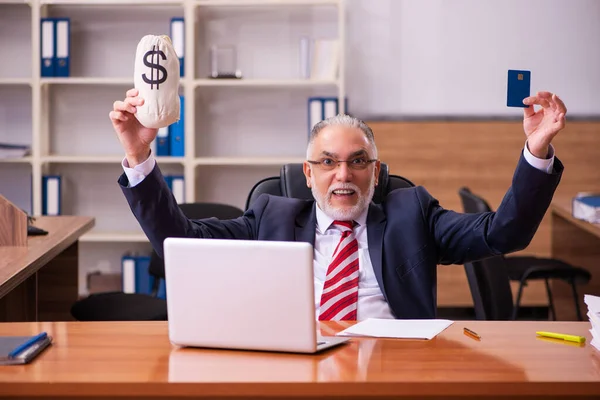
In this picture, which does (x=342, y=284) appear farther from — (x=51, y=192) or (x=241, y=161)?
(x=51, y=192)

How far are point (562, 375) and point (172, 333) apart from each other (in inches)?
28.9

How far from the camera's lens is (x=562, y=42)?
5.19 metres

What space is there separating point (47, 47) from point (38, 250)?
7.70 ft

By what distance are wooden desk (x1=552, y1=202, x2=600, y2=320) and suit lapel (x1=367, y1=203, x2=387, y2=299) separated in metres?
2.17

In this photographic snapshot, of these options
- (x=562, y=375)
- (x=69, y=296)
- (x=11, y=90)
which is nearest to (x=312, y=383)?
(x=562, y=375)

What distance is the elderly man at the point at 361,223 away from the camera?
2141 mm


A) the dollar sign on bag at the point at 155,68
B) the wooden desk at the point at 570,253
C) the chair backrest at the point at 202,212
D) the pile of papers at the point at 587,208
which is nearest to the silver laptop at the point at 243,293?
the dollar sign on bag at the point at 155,68

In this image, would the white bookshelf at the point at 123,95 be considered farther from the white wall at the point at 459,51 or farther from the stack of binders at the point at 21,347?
the stack of binders at the point at 21,347

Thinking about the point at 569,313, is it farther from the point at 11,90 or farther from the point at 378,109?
the point at 11,90

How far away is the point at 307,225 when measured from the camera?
2.42m

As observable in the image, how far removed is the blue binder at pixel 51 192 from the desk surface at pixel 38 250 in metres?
1.29

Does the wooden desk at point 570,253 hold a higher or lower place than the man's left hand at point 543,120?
lower

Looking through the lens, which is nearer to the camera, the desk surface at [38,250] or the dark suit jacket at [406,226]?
the dark suit jacket at [406,226]

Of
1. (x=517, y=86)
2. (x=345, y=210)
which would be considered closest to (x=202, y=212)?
(x=345, y=210)
